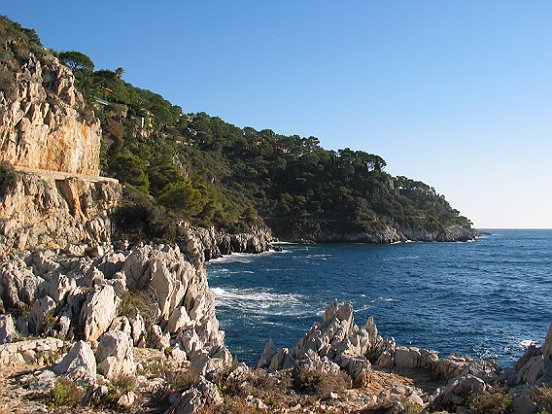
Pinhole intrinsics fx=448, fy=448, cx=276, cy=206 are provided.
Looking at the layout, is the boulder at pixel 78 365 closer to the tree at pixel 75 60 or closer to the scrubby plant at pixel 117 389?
the scrubby plant at pixel 117 389

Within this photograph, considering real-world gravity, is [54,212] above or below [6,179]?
below

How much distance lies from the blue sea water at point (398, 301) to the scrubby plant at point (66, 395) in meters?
12.2

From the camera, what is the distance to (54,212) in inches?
1332

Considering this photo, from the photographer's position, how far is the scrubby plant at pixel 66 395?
29.2 feet

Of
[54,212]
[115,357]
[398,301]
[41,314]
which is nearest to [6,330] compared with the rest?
[41,314]

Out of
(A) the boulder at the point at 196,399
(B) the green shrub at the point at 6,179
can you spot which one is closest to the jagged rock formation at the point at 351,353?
(A) the boulder at the point at 196,399

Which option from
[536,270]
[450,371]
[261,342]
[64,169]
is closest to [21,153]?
[64,169]

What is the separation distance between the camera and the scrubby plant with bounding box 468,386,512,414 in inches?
352

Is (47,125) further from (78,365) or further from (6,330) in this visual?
(78,365)

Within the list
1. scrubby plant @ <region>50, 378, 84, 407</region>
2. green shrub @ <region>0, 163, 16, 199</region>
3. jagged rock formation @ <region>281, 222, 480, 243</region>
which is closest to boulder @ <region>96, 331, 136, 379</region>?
scrubby plant @ <region>50, 378, 84, 407</region>

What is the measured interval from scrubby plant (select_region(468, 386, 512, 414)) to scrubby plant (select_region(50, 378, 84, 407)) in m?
8.11

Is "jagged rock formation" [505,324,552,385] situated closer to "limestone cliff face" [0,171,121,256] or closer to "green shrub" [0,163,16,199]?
"limestone cliff face" [0,171,121,256]

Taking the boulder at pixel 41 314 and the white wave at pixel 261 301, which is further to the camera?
the white wave at pixel 261 301

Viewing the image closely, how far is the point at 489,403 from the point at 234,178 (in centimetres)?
10614
